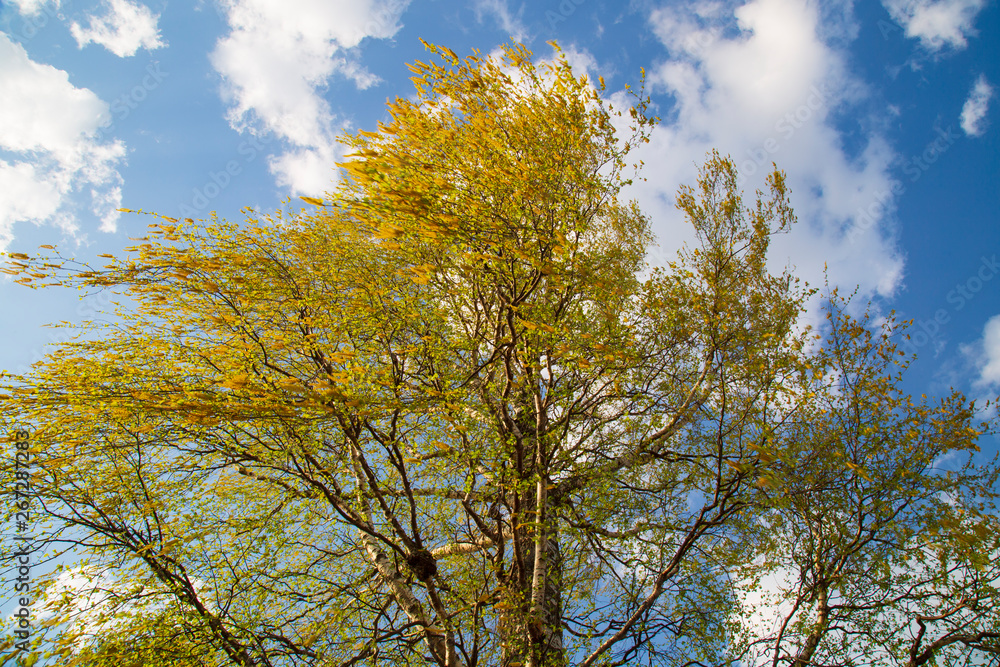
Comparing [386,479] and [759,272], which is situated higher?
[759,272]

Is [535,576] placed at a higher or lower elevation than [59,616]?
higher

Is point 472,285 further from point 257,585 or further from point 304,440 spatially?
point 257,585

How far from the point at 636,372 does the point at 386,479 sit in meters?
3.89

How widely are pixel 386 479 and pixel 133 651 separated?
10.2 feet

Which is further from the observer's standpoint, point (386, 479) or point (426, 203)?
point (386, 479)

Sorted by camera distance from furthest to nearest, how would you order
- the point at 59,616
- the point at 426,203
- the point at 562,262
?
the point at 562,262 → the point at 426,203 → the point at 59,616

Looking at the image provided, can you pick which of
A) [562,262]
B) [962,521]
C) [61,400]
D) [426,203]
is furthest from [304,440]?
[962,521]

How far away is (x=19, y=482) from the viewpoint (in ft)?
12.2

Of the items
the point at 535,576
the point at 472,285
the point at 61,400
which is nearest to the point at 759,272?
the point at 472,285

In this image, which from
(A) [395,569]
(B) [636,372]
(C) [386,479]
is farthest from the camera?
(C) [386,479]

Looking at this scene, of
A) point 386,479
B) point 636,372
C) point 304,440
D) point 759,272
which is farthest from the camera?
point 759,272

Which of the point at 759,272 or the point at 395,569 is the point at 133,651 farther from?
the point at 759,272


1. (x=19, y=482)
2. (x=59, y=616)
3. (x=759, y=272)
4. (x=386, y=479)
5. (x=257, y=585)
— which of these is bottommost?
(x=59, y=616)

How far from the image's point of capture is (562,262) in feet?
15.4
